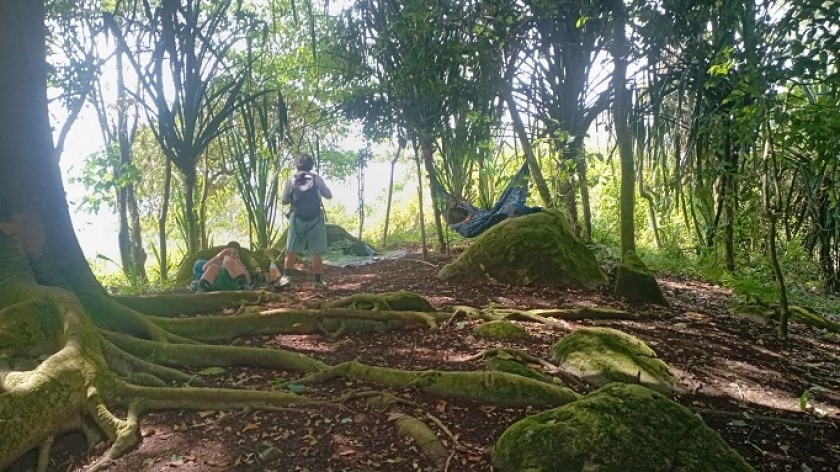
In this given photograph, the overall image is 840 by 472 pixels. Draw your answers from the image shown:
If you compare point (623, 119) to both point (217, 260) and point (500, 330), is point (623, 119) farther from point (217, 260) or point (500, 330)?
point (217, 260)

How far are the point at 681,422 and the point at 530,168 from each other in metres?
6.65

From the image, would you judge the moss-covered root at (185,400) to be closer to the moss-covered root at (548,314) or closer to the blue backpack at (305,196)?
the moss-covered root at (548,314)

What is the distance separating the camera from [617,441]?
6.84ft

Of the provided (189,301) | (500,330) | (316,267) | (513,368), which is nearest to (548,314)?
(500,330)

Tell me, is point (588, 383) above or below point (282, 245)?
below

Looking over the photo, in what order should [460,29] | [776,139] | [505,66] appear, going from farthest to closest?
1. [505,66]
2. [460,29]
3. [776,139]

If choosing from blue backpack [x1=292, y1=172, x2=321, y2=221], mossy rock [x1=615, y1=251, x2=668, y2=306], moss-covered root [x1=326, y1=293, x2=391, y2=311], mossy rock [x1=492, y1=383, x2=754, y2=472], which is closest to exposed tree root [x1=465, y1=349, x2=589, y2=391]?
mossy rock [x1=492, y1=383, x2=754, y2=472]

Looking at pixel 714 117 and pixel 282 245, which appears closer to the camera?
pixel 714 117

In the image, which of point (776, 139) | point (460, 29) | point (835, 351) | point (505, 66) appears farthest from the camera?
point (505, 66)

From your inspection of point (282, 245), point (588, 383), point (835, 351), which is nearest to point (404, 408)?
point (588, 383)

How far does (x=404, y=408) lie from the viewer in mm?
2801

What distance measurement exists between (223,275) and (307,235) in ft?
3.24

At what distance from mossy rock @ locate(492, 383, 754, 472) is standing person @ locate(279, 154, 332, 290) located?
401 cm

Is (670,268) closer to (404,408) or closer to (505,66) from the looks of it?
(505,66)
